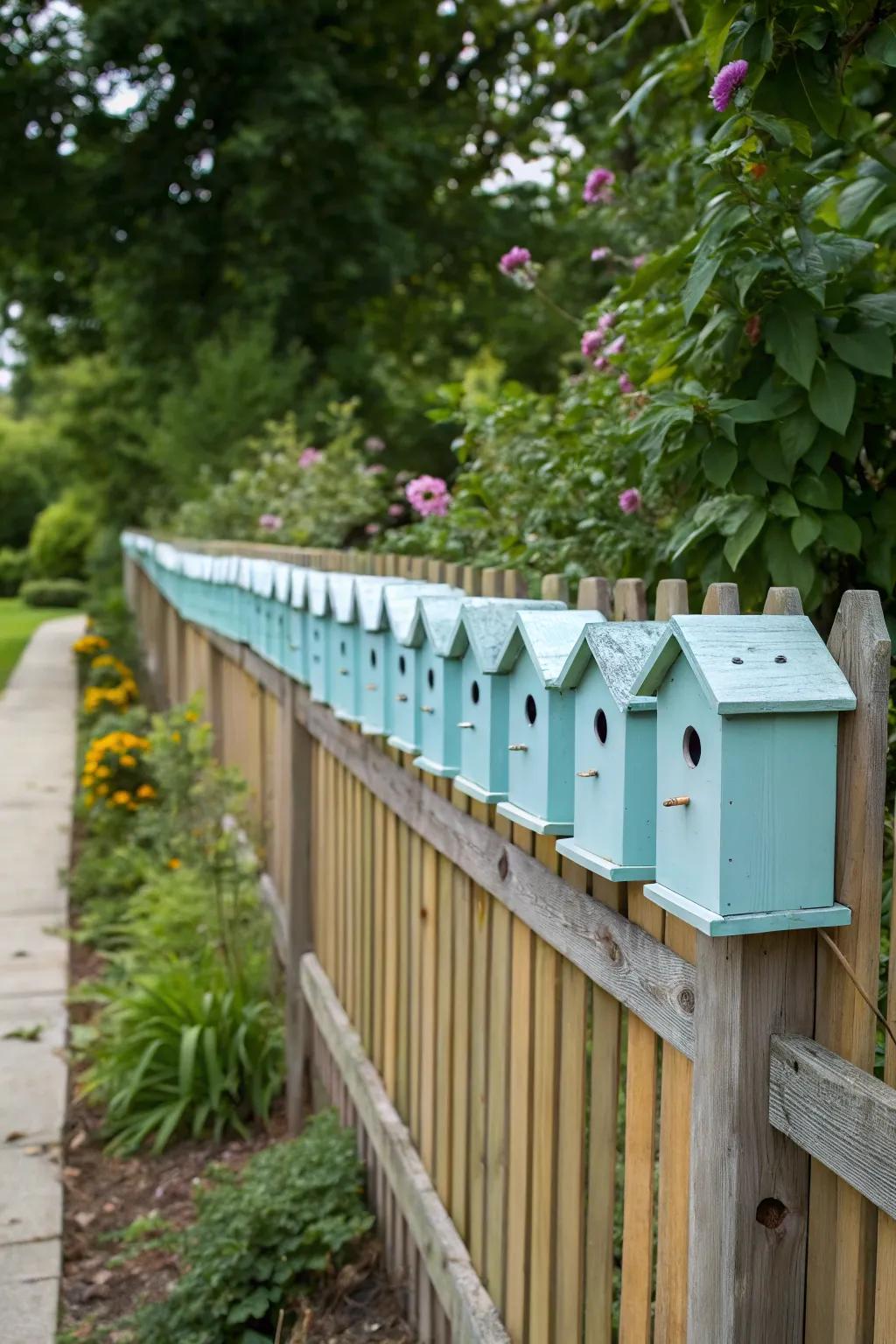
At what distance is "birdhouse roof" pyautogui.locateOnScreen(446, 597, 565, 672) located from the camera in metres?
1.98

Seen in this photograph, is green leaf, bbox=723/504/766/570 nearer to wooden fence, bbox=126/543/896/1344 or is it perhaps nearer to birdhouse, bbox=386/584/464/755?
wooden fence, bbox=126/543/896/1344

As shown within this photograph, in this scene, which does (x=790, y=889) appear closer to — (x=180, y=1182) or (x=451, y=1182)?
(x=451, y=1182)

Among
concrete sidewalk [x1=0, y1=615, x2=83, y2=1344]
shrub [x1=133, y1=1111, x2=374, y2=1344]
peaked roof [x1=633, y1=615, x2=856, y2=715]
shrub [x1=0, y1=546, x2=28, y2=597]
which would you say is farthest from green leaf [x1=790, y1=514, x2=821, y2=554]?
shrub [x1=0, y1=546, x2=28, y2=597]

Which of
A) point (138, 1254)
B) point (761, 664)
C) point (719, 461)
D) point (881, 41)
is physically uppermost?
point (881, 41)

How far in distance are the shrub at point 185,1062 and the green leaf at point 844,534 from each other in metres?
3.03

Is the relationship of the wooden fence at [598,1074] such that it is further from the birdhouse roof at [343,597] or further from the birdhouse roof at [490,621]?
the birdhouse roof at [343,597]

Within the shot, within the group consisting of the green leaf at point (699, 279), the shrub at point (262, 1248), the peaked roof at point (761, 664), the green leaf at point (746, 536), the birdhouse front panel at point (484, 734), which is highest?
the green leaf at point (699, 279)

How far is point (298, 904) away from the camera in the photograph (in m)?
4.25

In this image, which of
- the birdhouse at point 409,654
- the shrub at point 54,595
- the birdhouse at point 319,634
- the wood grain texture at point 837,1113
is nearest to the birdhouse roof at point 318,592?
the birdhouse at point 319,634

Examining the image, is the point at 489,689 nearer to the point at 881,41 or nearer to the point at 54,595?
the point at 881,41

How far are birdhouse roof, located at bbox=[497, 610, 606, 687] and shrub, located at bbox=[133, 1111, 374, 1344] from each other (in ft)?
6.08

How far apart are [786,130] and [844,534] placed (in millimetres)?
644

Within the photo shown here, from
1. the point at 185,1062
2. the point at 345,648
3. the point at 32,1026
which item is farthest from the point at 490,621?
the point at 32,1026

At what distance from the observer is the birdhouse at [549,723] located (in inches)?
69.3
